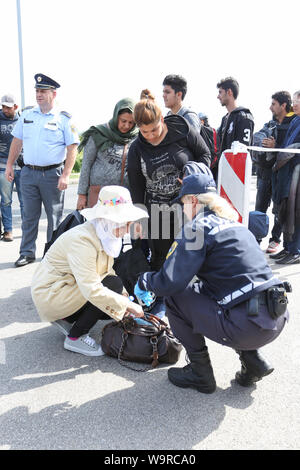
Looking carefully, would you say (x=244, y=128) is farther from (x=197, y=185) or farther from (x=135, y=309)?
(x=135, y=309)

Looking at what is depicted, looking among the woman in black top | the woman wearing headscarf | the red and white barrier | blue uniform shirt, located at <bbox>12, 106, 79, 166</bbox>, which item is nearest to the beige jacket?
the woman in black top

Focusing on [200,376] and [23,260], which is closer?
[200,376]

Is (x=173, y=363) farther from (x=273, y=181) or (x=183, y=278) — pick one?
(x=273, y=181)

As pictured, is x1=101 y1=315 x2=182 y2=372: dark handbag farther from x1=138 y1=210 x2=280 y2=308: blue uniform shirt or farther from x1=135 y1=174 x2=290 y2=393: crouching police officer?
x1=138 y1=210 x2=280 y2=308: blue uniform shirt

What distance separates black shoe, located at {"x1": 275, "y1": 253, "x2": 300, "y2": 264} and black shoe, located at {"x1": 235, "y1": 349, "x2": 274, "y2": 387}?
2.95 meters

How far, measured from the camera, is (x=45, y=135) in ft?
14.8

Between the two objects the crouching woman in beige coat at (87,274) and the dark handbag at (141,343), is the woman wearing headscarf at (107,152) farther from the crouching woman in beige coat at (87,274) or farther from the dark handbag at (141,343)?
the dark handbag at (141,343)

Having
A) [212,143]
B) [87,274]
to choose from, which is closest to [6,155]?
[212,143]

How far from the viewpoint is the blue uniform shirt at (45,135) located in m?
4.51

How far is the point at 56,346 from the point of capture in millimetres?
2996

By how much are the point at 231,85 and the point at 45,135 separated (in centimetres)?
222

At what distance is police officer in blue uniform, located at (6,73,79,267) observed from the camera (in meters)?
4.50

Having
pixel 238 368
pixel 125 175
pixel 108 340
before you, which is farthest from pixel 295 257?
pixel 108 340

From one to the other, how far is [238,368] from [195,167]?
55.3 inches
